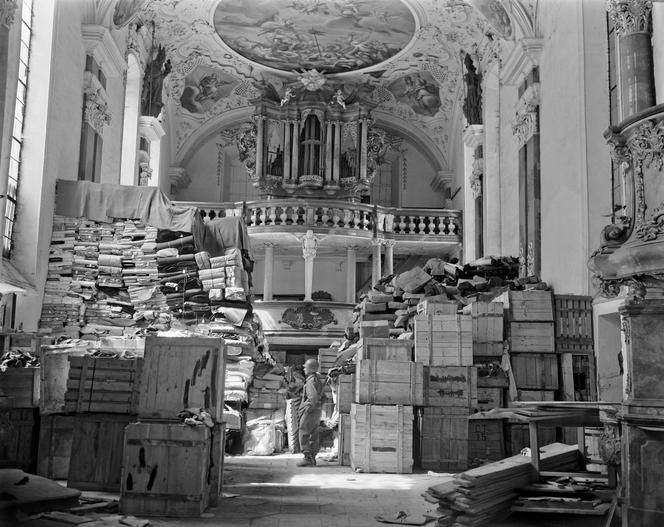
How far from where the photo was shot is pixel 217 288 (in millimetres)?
14883

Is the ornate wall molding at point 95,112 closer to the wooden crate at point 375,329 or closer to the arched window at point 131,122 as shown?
the arched window at point 131,122

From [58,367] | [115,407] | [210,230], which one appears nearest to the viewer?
[115,407]

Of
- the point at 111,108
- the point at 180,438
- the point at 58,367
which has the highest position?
the point at 111,108

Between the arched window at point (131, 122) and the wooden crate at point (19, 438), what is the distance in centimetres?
1087

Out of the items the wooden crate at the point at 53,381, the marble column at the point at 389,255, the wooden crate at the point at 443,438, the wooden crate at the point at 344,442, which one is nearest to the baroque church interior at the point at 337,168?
the marble column at the point at 389,255

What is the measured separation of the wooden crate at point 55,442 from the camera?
915 centimetres

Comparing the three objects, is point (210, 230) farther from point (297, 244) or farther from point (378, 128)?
point (378, 128)

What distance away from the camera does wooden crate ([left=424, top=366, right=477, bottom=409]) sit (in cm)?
1135

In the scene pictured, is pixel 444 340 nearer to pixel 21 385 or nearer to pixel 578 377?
pixel 578 377

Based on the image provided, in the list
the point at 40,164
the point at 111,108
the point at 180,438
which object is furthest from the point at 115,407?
the point at 111,108

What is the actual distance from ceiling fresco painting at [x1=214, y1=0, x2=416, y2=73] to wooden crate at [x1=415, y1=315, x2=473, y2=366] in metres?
10.9

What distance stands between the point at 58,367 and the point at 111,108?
29.8 ft

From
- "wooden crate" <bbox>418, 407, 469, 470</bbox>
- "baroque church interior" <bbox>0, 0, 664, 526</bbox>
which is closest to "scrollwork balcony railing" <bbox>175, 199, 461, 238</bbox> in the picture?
"baroque church interior" <bbox>0, 0, 664, 526</bbox>

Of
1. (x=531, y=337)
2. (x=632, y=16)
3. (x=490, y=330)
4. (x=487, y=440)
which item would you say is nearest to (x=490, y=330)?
(x=490, y=330)
